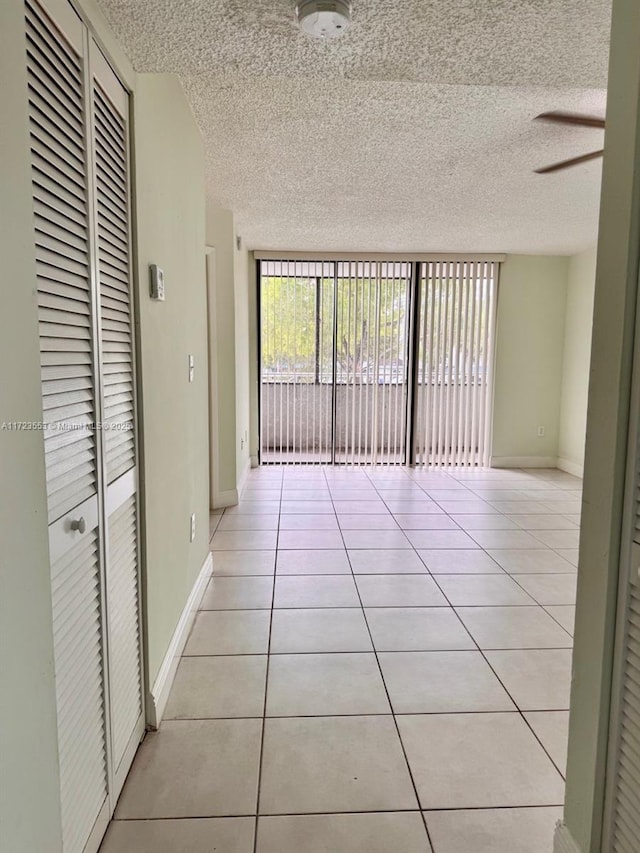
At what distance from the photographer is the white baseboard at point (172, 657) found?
1699 millimetres

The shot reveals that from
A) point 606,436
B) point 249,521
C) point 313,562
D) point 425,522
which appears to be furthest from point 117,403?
point 425,522

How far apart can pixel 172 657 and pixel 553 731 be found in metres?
1.41

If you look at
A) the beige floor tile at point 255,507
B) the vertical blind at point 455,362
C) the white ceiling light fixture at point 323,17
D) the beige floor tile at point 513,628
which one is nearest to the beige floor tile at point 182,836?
the beige floor tile at point 513,628

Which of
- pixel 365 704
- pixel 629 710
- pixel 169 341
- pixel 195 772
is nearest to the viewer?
pixel 629 710

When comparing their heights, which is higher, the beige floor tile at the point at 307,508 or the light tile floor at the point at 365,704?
the beige floor tile at the point at 307,508

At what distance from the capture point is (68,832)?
1084 millimetres

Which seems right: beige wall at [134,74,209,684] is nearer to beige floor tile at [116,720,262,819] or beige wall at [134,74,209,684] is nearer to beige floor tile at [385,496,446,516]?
beige floor tile at [116,720,262,819]

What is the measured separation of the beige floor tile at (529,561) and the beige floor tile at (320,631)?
1156 mm

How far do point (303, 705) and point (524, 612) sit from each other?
4.27 feet

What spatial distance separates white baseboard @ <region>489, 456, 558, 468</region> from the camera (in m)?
5.99

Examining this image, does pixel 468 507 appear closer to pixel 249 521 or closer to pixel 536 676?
pixel 249 521

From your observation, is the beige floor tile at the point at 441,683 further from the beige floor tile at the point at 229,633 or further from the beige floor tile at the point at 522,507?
the beige floor tile at the point at 522,507

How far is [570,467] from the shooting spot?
5684mm

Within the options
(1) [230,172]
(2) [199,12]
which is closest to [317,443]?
(1) [230,172]
